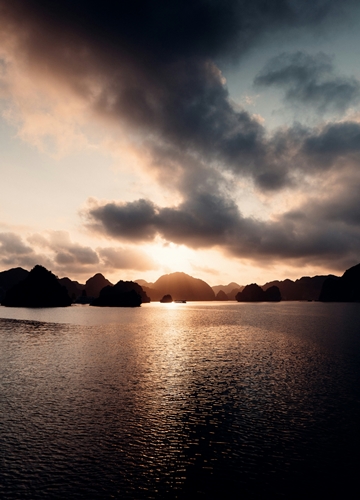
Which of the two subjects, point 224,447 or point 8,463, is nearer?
point 8,463

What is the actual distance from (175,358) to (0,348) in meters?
37.6

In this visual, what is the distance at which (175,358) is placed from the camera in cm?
5831

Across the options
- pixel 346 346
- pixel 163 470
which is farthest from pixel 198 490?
pixel 346 346

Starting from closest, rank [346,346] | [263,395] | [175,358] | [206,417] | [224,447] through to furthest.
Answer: [224,447], [206,417], [263,395], [175,358], [346,346]

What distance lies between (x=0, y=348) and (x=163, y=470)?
59653 millimetres

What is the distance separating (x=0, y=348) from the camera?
6656 centimetres

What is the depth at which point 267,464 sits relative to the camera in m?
20.9

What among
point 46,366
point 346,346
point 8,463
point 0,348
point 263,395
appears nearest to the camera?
point 8,463

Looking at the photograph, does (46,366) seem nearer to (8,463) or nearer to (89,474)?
(8,463)

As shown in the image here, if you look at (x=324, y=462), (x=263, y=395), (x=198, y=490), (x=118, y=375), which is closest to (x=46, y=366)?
(x=118, y=375)

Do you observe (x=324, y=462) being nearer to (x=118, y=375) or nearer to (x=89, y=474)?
(x=89, y=474)

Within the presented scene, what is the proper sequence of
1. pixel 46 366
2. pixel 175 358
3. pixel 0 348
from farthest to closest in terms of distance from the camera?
pixel 0 348 < pixel 175 358 < pixel 46 366

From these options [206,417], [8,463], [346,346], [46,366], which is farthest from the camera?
[346,346]

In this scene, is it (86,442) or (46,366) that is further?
(46,366)
